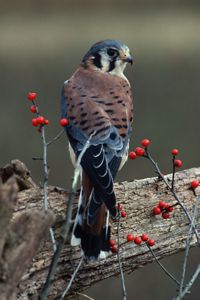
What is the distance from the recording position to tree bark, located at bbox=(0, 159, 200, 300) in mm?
2717

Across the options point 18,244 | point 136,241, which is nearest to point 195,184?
point 136,241

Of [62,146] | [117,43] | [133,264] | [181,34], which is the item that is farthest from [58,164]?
[133,264]

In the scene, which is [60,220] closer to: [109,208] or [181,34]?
[109,208]

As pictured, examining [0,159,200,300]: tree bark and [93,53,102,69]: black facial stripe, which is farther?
[93,53,102,69]: black facial stripe

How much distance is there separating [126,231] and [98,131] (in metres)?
0.37

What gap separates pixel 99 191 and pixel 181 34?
9.27 feet

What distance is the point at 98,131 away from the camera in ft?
10.1

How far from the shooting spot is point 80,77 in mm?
3455

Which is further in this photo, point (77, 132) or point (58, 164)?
point (58, 164)

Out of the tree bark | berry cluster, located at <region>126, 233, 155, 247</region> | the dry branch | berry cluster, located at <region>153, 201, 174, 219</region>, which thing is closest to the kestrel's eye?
the tree bark

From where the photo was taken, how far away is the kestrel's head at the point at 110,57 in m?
3.52

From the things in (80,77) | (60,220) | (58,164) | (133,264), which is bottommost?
(58,164)

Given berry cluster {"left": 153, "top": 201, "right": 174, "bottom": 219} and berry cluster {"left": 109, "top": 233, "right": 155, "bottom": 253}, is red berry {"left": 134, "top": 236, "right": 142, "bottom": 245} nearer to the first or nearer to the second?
berry cluster {"left": 109, "top": 233, "right": 155, "bottom": 253}

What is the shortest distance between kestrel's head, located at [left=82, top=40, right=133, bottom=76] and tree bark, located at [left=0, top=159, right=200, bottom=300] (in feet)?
1.90
